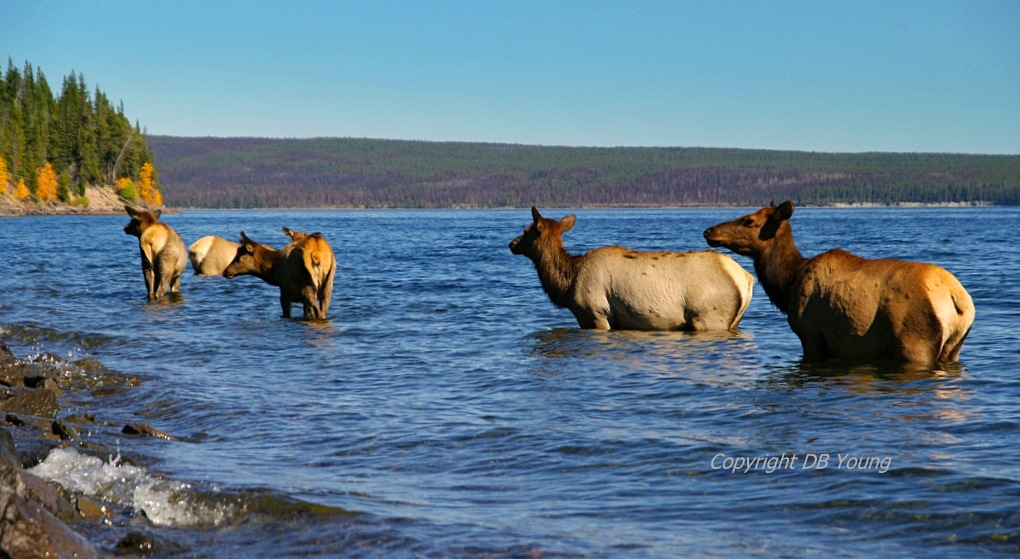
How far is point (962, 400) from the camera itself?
10.3 m

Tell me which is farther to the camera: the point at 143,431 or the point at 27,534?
the point at 143,431

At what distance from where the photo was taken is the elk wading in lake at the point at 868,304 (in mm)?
11055

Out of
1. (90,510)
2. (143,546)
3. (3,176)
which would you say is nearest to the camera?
(143,546)

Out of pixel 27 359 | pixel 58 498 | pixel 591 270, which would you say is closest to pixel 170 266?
pixel 27 359

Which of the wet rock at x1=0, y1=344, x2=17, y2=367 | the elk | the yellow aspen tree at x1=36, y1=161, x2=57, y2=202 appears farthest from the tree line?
the wet rock at x1=0, y1=344, x2=17, y2=367

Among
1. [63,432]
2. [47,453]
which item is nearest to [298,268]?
[63,432]

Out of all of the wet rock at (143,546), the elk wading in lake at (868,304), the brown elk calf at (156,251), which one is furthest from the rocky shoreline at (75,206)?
the wet rock at (143,546)

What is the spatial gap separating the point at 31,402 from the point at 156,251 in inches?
505

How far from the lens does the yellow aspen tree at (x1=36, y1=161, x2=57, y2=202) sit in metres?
132

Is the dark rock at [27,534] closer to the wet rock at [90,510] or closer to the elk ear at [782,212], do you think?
the wet rock at [90,510]

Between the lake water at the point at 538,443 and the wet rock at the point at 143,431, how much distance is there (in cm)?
18

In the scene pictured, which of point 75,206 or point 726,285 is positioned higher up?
point 726,285

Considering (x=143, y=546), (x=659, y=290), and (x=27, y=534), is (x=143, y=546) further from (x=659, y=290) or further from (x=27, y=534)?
(x=659, y=290)

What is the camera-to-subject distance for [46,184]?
133m
